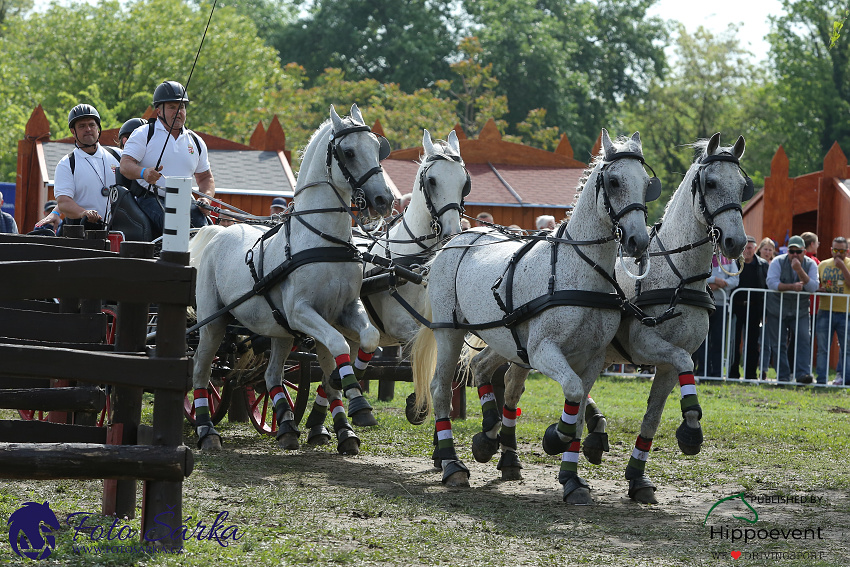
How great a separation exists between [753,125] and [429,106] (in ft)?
60.4

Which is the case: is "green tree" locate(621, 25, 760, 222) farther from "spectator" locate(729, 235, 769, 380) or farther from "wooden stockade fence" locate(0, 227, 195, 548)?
"wooden stockade fence" locate(0, 227, 195, 548)

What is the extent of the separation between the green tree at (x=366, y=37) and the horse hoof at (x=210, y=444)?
124 feet

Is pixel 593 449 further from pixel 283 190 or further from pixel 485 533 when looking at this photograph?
pixel 283 190

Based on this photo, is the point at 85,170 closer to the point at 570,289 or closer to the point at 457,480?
the point at 457,480

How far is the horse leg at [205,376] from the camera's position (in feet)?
27.0

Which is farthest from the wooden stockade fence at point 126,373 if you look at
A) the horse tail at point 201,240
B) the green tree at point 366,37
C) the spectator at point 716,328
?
the green tree at point 366,37

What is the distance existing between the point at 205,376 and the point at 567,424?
348 cm

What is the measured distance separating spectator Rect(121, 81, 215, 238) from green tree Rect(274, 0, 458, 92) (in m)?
36.7

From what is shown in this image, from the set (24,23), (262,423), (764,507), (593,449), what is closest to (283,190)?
(262,423)

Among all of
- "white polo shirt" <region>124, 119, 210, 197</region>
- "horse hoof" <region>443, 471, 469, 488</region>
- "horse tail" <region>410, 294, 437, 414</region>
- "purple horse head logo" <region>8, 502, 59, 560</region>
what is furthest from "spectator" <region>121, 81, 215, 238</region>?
"purple horse head logo" <region>8, 502, 59, 560</region>

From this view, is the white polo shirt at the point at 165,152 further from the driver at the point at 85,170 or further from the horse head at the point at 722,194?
the horse head at the point at 722,194

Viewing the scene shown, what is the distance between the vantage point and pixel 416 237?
8.20 m

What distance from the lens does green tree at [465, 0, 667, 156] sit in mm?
44250

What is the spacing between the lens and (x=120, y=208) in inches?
333
